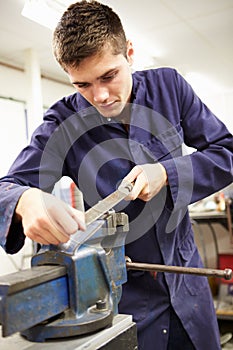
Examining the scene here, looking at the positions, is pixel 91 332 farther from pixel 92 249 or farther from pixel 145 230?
pixel 145 230

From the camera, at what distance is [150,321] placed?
0.98 metres

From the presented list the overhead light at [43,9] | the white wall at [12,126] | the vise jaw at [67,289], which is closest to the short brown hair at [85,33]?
the vise jaw at [67,289]

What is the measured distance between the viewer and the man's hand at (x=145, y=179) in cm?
82

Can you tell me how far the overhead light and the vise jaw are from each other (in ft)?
7.46

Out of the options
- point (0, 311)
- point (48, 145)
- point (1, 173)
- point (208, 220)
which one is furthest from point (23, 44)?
point (0, 311)

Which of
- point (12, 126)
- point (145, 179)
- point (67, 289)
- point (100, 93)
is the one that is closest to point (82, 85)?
point (100, 93)

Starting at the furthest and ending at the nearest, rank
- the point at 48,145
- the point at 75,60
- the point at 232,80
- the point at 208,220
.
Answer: the point at 232,80
the point at 208,220
the point at 48,145
the point at 75,60

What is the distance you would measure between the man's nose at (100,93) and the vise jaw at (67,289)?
32 centimetres

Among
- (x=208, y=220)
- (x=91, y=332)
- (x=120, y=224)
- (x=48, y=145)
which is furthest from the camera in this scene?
(x=208, y=220)

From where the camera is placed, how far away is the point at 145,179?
0.83 meters

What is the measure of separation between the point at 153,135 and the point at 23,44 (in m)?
2.73

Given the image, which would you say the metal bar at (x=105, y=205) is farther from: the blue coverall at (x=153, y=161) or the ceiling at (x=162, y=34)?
the ceiling at (x=162, y=34)

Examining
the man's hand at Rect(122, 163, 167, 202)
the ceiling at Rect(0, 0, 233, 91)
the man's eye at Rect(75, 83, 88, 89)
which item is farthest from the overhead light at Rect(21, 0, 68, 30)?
the man's hand at Rect(122, 163, 167, 202)

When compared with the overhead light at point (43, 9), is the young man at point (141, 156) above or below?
below
